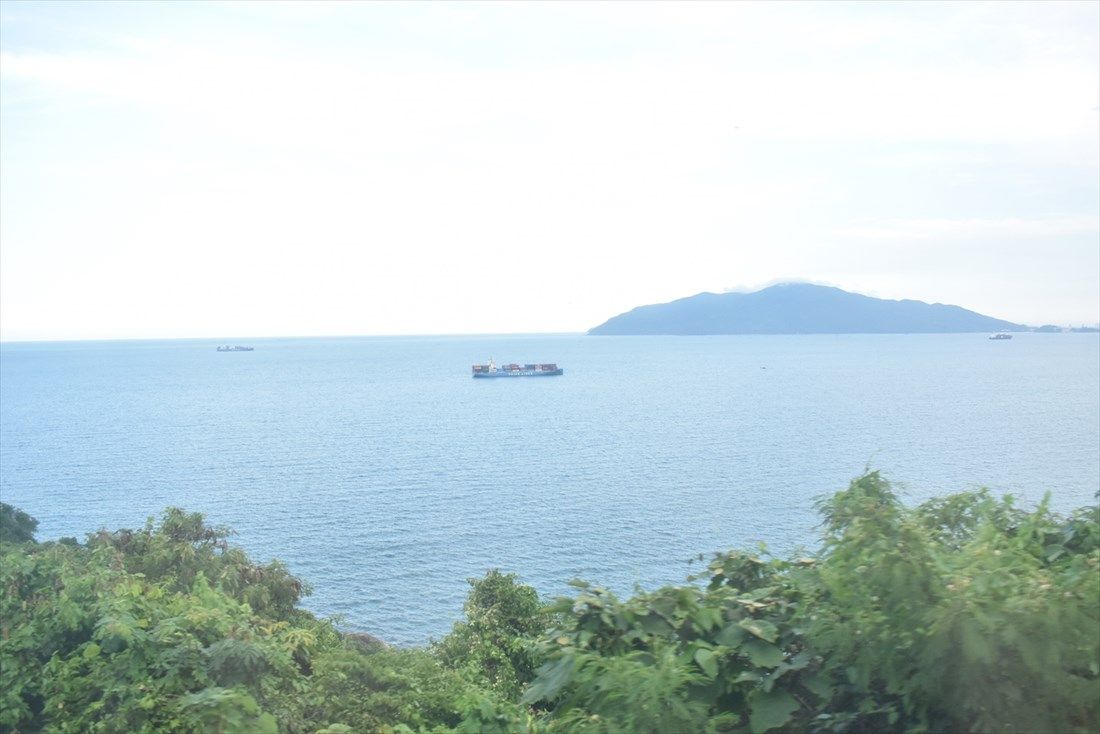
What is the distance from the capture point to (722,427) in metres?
74.1

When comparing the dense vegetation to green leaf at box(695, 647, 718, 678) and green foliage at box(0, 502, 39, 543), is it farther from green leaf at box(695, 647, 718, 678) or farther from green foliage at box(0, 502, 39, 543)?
green foliage at box(0, 502, 39, 543)

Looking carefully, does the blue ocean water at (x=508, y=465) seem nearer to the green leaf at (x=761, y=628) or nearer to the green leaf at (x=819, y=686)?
the green leaf at (x=761, y=628)

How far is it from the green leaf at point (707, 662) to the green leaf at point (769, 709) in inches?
11.0

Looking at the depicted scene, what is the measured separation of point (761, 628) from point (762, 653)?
0.49 ft

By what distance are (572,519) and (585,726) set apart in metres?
37.3

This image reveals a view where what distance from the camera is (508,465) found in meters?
57.9

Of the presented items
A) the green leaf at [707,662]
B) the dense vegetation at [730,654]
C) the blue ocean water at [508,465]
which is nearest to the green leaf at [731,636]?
the dense vegetation at [730,654]

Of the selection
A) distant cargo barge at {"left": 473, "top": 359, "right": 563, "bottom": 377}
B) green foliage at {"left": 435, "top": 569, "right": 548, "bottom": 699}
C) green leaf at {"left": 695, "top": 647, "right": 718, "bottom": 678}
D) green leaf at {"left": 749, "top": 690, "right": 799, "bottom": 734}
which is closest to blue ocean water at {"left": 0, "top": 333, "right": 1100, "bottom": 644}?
green leaf at {"left": 749, "top": 690, "right": 799, "bottom": 734}

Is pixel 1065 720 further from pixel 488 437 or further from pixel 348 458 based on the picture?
pixel 488 437

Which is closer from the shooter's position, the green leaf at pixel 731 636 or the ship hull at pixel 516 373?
the green leaf at pixel 731 636

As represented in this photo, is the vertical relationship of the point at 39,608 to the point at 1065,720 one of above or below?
below

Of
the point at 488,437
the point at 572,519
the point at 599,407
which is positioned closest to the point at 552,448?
the point at 488,437

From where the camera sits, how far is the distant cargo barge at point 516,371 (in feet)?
458

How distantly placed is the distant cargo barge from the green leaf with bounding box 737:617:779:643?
13456 centimetres
